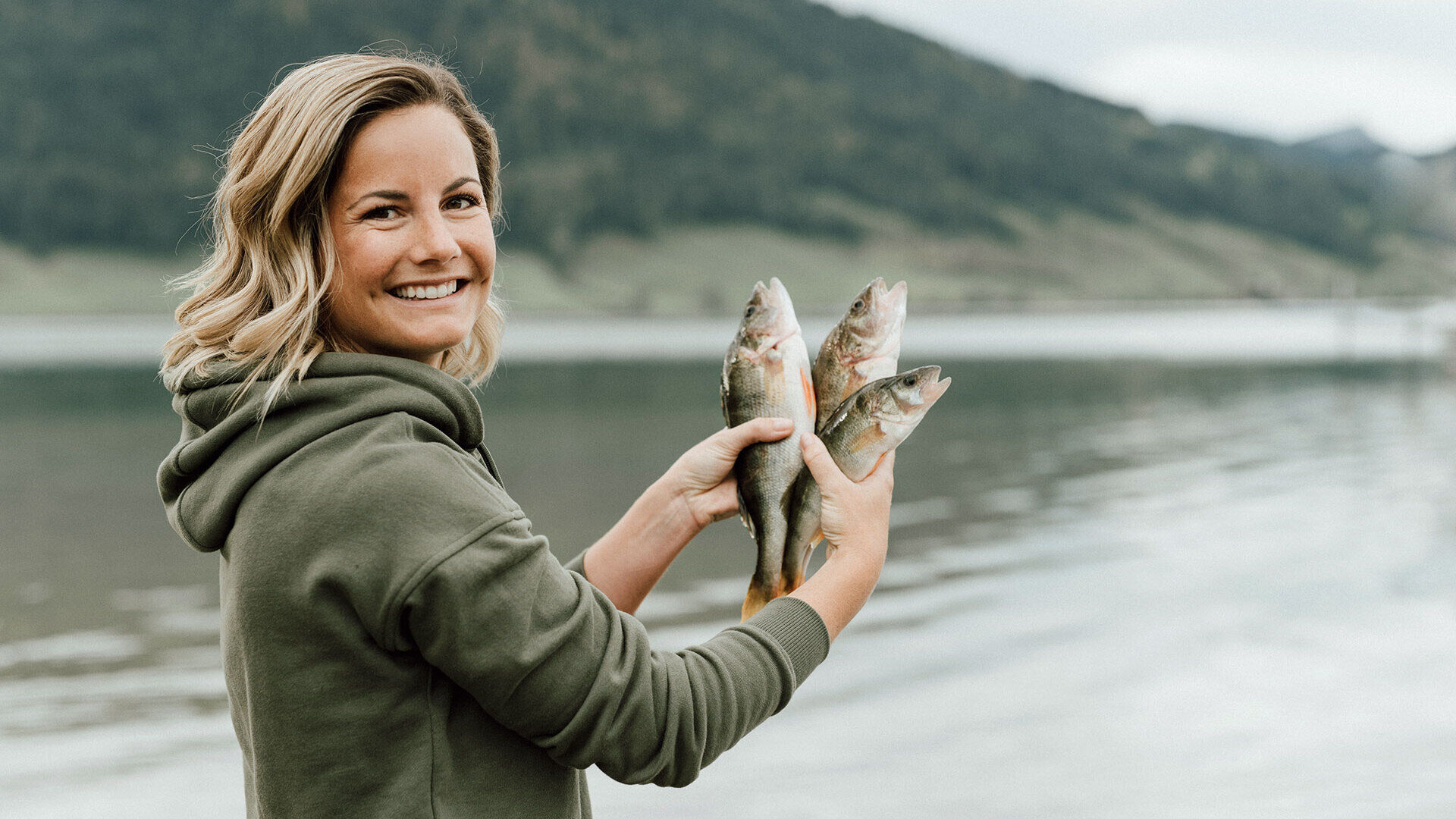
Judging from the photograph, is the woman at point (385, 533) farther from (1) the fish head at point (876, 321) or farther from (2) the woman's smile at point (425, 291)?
(1) the fish head at point (876, 321)

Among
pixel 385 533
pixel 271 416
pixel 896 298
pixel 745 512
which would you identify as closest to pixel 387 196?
pixel 271 416

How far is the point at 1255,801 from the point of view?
258 inches

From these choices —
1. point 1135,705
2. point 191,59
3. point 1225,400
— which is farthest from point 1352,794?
point 191,59

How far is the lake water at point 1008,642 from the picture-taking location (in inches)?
265

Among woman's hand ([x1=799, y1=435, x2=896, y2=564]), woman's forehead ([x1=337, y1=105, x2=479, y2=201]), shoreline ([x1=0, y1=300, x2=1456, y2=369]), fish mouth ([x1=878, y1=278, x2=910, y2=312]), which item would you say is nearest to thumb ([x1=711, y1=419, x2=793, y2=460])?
woman's hand ([x1=799, y1=435, x2=896, y2=564])

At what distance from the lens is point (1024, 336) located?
102m

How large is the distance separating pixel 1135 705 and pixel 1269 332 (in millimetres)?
108368

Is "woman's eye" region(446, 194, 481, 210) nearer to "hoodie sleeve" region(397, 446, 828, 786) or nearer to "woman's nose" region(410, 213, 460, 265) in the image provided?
"woman's nose" region(410, 213, 460, 265)

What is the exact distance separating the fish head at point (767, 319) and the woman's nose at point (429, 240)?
74 centimetres

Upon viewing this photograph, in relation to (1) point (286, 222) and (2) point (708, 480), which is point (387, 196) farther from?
(2) point (708, 480)

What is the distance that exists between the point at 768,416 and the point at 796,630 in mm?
547

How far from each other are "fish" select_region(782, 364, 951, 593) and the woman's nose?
2.67 feet

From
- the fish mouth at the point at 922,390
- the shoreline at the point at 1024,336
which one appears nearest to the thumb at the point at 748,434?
the fish mouth at the point at 922,390

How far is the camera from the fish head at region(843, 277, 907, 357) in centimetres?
259
